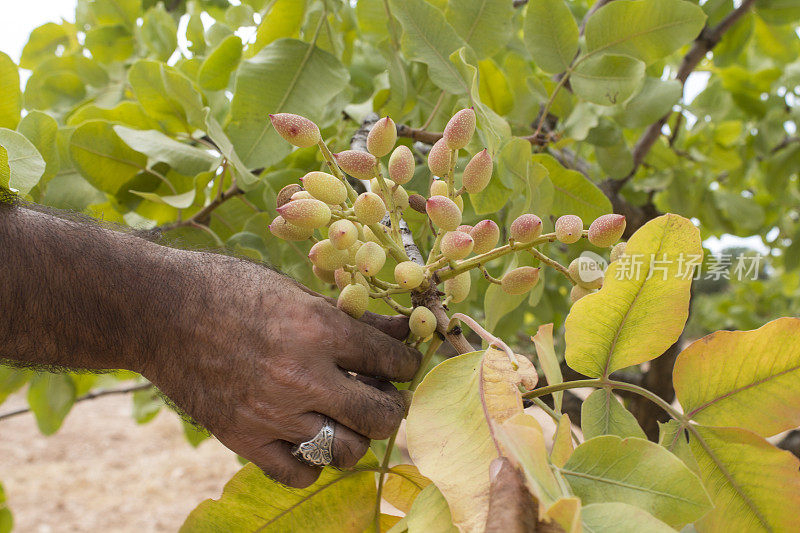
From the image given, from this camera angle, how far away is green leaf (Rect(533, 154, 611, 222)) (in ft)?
2.57

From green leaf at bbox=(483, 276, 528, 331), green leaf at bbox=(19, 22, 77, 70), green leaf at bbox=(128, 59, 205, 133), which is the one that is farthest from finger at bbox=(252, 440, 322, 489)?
green leaf at bbox=(19, 22, 77, 70)

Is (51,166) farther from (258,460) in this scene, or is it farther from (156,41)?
(258,460)

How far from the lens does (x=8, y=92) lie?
0.82m

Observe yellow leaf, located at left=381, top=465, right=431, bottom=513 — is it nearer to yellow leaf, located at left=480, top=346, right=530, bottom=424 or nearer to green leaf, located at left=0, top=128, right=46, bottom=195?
yellow leaf, located at left=480, top=346, right=530, bottom=424

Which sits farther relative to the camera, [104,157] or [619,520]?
[104,157]

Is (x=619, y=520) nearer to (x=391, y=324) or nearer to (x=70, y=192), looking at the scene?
(x=391, y=324)

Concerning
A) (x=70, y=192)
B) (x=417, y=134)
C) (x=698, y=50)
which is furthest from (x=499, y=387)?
(x=698, y=50)

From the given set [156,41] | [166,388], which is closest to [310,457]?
[166,388]

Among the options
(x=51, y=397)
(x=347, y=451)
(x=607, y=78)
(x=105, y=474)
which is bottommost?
(x=105, y=474)

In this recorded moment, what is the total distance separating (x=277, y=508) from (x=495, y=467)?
0.27 metres

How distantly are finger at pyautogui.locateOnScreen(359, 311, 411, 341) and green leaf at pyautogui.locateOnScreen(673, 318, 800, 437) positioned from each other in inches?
9.3

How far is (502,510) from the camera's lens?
14.1 inches

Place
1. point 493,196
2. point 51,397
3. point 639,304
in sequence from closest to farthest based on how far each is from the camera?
point 639,304, point 493,196, point 51,397

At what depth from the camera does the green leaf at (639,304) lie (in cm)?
44
